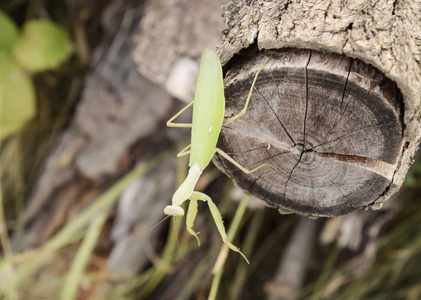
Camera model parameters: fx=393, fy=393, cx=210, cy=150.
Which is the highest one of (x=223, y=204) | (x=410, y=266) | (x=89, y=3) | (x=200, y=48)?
(x=89, y=3)

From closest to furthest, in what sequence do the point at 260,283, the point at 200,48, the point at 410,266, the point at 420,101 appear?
the point at 420,101
the point at 200,48
the point at 410,266
the point at 260,283

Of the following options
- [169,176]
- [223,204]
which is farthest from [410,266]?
[169,176]

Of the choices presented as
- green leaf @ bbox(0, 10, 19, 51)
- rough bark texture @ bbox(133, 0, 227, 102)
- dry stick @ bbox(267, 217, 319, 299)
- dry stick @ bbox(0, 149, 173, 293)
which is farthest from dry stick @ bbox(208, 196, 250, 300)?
green leaf @ bbox(0, 10, 19, 51)

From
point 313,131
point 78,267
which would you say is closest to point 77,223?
point 78,267

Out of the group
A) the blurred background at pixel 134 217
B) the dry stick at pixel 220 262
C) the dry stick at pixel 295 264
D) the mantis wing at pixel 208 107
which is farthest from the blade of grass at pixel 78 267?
the dry stick at pixel 295 264

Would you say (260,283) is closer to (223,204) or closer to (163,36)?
(223,204)

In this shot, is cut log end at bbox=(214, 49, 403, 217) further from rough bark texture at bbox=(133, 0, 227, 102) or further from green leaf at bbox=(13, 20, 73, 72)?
green leaf at bbox=(13, 20, 73, 72)

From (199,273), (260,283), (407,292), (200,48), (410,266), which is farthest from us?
(260,283)

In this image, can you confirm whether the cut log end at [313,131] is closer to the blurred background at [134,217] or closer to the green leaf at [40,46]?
the blurred background at [134,217]
